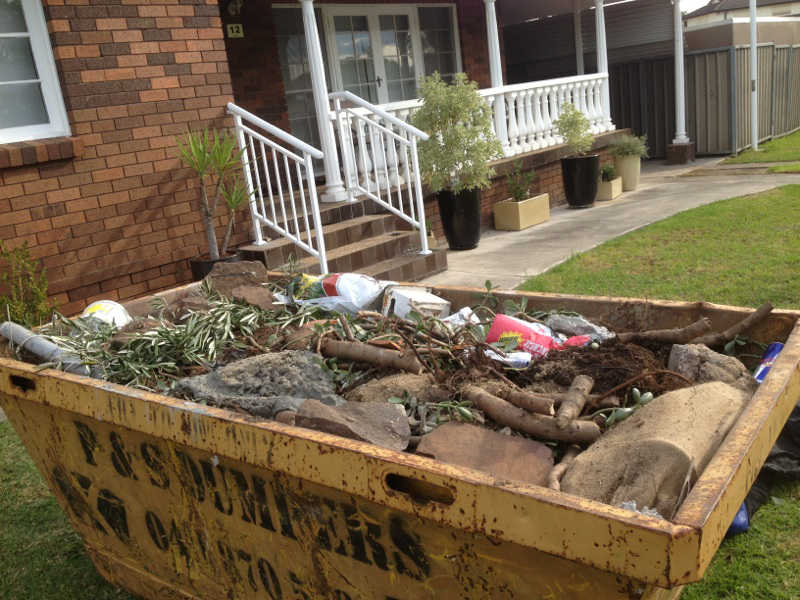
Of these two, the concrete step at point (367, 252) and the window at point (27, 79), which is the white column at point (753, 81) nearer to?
the concrete step at point (367, 252)

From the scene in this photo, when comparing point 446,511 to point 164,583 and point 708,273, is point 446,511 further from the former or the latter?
point 708,273

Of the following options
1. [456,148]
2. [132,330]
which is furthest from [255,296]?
[456,148]

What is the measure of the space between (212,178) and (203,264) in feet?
3.30

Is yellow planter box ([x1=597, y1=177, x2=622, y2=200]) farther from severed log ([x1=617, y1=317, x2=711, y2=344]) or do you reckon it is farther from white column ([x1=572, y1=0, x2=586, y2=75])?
severed log ([x1=617, y1=317, x2=711, y2=344])

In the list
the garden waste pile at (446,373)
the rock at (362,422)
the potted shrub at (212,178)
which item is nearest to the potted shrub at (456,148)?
the potted shrub at (212,178)

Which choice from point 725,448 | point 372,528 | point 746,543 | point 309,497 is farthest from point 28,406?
point 746,543

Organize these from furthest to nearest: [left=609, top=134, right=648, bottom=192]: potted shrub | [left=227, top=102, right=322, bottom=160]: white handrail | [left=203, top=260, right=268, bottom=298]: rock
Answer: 1. [left=609, top=134, right=648, bottom=192]: potted shrub
2. [left=227, top=102, right=322, bottom=160]: white handrail
3. [left=203, top=260, right=268, bottom=298]: rock

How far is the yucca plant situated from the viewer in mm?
6168

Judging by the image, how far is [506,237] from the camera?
31.0 ft

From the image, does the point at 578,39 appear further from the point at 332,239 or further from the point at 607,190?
the point at 332,239

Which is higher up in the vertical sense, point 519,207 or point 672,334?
point 672,334

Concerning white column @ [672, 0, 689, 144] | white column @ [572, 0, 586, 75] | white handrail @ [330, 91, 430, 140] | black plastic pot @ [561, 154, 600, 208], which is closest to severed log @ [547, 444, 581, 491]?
white handrail @ [330, 91, 430, 140]

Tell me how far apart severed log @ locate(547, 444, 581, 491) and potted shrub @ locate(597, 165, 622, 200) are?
10227 mm

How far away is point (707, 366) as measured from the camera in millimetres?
2291
